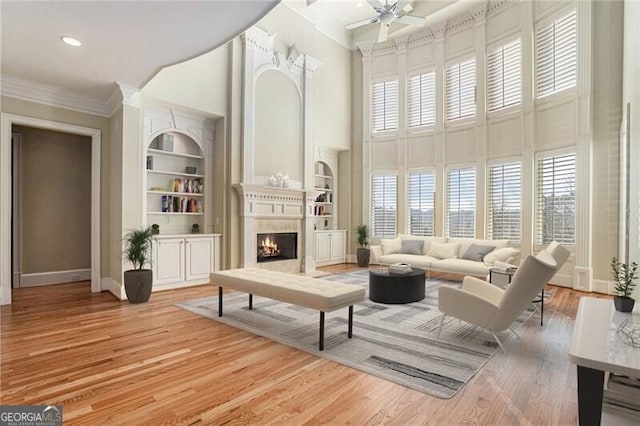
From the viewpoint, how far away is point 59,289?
5.68 m

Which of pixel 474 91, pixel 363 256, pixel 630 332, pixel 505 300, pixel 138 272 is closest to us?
pixel 630 332

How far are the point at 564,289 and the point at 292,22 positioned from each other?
24.9 ft

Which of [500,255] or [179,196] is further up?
[179,196]

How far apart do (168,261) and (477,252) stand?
555 centimetres

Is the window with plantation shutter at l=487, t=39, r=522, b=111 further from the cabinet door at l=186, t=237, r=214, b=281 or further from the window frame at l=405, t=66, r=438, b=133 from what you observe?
the cabinet door at l=186, t=237, r=214, b=281

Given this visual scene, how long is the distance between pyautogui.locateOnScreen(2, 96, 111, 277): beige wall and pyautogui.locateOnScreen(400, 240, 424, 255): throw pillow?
18.5 ft

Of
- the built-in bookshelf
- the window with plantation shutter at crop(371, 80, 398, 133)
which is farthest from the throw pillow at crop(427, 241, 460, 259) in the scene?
the built-in bookshelf

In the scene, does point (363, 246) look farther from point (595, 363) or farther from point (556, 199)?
point (595, 363)

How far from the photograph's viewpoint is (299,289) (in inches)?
135

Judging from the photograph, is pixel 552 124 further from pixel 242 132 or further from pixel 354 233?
pixel 242 132

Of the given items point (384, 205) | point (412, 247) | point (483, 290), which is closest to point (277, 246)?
point (412, 247)

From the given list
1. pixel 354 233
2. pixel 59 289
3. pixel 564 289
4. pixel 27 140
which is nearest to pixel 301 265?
pixel 354 233

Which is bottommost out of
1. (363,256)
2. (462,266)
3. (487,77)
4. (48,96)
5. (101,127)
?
(363,256)

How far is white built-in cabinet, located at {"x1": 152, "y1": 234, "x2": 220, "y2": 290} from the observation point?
5.62m
